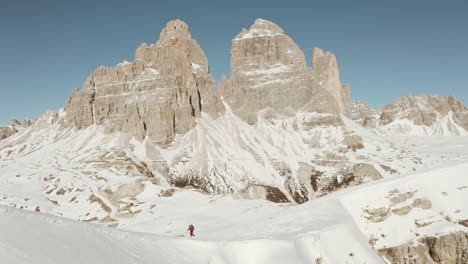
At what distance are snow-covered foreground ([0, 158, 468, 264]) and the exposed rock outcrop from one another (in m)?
0.74

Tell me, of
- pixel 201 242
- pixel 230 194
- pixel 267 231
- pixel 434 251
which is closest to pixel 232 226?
pixel 267 231

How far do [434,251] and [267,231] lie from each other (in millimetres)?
16033

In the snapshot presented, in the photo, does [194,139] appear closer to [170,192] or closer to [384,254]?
[170,192]

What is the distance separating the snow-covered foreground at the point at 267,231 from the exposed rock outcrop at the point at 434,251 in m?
0.74

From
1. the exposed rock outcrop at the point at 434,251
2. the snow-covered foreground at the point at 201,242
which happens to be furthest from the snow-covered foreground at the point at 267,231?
the exposed rock outcrop at the point at 434,251

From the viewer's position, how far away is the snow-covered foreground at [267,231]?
1922 centimetres

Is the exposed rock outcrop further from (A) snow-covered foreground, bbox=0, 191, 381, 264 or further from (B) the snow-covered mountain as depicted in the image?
(A) snow-covered foreground, bbox=0, 191, 381, 264

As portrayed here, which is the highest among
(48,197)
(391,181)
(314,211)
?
(391,181)

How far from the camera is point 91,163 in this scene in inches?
6245

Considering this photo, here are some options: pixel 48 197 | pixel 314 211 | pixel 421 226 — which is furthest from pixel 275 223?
pixel 48 197

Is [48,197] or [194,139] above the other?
[194,139]

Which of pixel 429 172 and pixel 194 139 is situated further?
pixel 194 139

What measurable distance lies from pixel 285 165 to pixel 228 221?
5182 inches

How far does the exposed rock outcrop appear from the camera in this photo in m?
36.4
